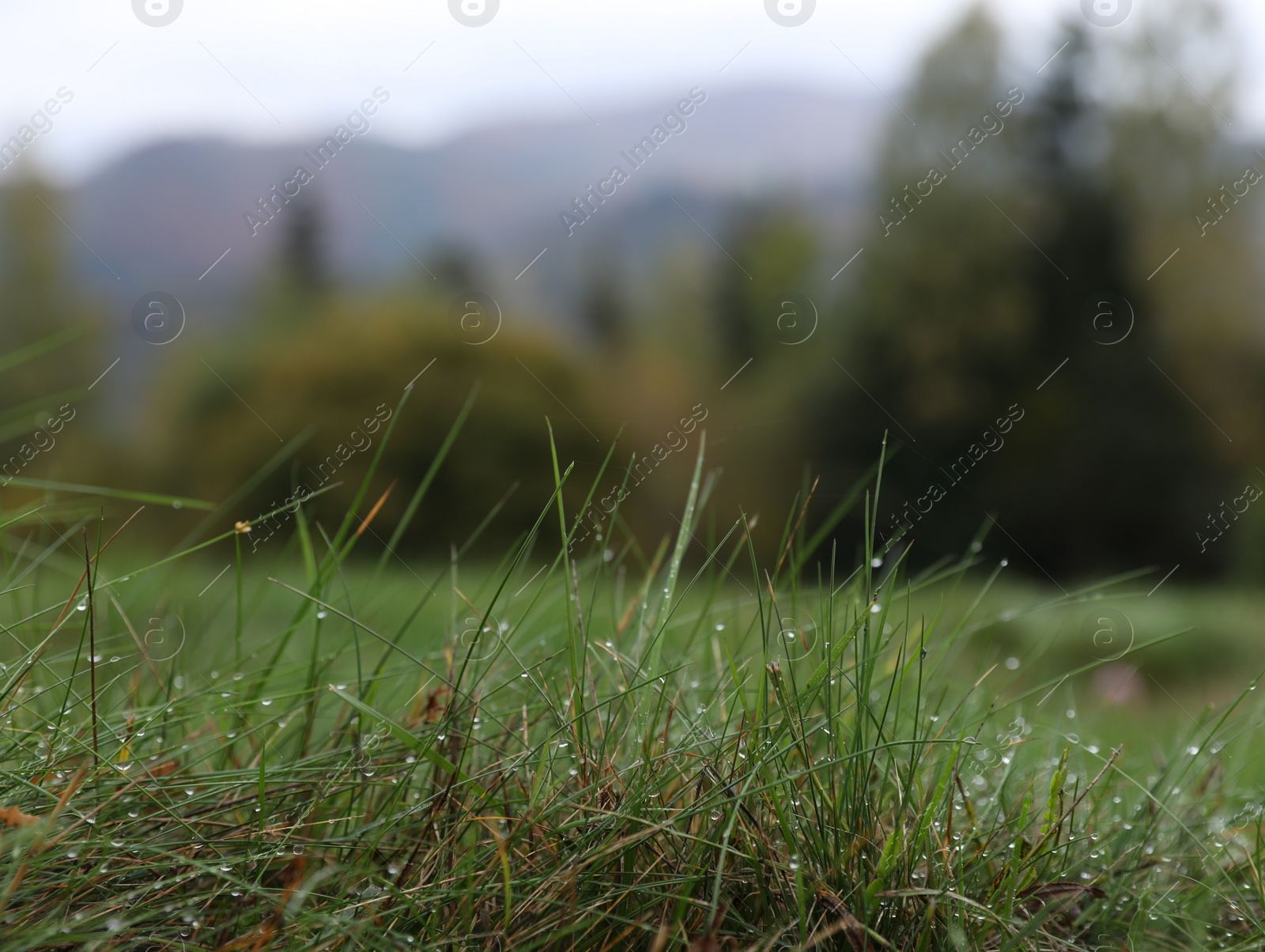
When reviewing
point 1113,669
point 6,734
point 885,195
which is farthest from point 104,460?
point 6,734

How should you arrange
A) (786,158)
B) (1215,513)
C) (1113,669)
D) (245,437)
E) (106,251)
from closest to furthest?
(1113,669), (1215,513), (245,437), (786,158), (106,251)

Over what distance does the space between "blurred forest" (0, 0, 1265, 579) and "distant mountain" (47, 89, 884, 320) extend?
1.80 metres

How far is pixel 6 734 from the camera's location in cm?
117

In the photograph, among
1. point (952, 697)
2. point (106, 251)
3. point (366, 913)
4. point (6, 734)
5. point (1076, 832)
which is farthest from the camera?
point (106, 251)

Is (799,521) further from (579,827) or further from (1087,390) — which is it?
(1087,390)

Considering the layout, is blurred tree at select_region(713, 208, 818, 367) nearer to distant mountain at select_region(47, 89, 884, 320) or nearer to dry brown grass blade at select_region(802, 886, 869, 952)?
distant mountain at select_region(47, 89, 884, 320)

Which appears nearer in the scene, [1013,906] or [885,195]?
[1013,906]

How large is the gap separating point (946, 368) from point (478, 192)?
20.9 meters

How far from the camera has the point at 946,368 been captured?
42.9 feet

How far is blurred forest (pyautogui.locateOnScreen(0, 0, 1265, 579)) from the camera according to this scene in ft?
38.0

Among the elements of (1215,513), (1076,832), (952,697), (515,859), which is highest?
(515,859)

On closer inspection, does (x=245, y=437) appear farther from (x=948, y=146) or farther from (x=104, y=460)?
(x=948, y=146)

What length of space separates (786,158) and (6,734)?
18.5m

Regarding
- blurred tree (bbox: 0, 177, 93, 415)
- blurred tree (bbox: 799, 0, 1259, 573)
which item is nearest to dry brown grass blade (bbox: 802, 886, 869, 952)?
blurred tree (bbox: 799, 0, 1259, 573)
